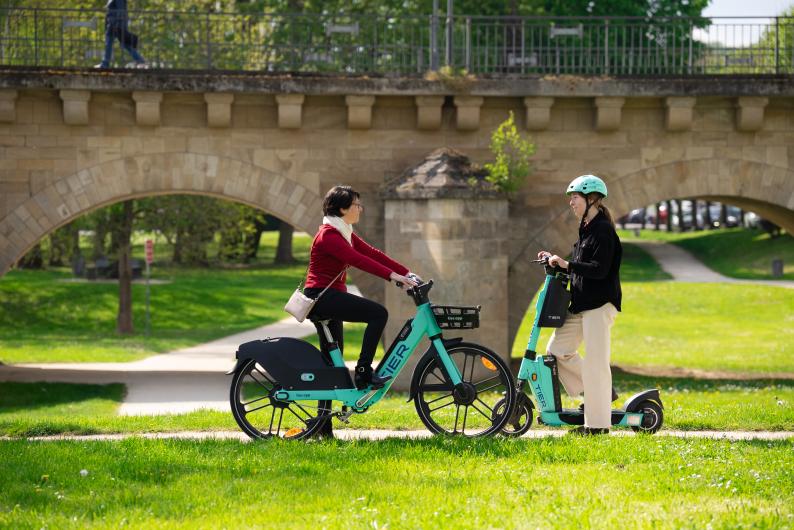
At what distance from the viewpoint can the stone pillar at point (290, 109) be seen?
1659 cm

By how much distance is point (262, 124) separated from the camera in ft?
55.3

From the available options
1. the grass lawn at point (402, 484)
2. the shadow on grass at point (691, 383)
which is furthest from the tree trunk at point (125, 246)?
Answer: the grass lawn at point (402, 484)

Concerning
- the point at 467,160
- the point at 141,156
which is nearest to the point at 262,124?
the point at 141,156

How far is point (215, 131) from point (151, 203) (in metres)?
10.3

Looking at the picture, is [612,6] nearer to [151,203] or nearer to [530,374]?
[151,203]

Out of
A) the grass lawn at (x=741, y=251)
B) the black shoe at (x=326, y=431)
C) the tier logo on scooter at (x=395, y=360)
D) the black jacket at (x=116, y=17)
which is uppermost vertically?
the black jacket at (x=116, y=17)

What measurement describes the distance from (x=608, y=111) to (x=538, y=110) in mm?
944

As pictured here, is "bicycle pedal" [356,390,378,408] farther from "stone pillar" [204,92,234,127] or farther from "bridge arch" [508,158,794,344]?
"stone pillar" [204,92,234,127]

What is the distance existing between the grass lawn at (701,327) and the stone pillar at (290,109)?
7.61 m

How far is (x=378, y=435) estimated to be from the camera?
29.3ft

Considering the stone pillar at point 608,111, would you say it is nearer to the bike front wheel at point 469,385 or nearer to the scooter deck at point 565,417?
the scooter deck at point 565,417

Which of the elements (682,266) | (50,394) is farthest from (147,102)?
(682,266)

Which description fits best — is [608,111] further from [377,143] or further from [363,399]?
[363,399]

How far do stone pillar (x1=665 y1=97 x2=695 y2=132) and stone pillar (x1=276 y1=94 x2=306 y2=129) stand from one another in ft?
16.2
